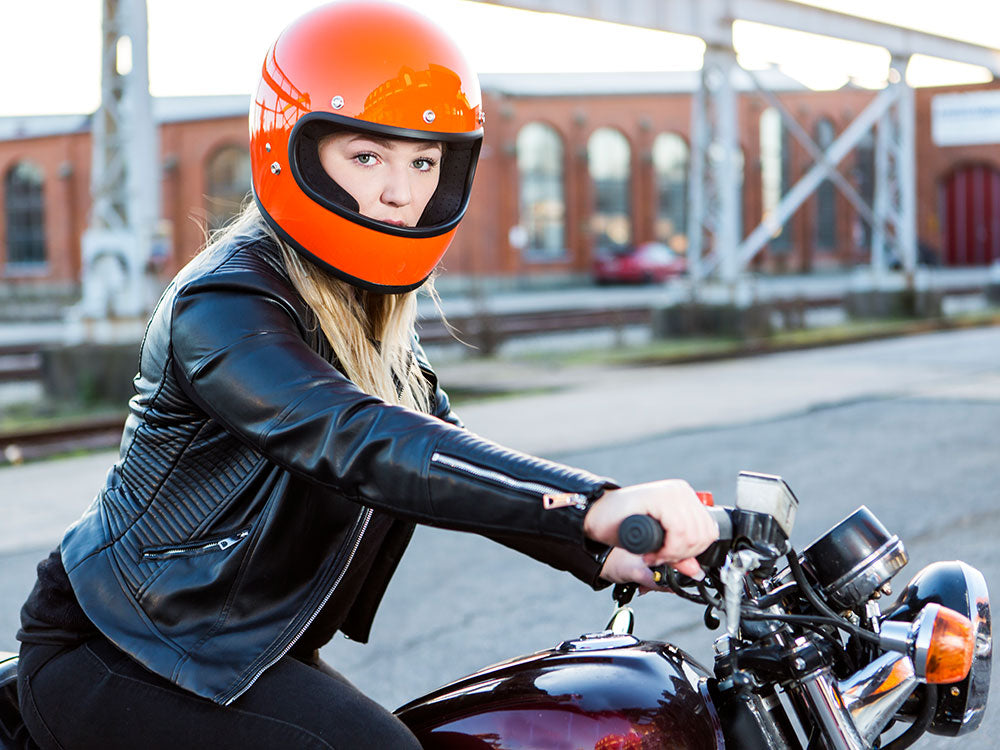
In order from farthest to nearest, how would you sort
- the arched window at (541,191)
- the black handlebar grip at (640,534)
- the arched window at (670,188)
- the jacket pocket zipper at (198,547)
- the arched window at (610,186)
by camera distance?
the arched window at (670,188) → the arched window at (610,186) → the arched window at (541,191) → the jacket pocket zipper at (198,547) → the black handlebar grip at (640,534)

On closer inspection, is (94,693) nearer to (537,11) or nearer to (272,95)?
(272,95)

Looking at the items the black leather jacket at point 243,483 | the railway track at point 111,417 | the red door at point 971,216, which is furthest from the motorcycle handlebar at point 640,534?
the red door at point 971,216

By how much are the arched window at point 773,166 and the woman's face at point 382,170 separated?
186ft

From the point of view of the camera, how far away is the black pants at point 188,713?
1.62 metres

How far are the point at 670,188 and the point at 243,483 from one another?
5316 cm

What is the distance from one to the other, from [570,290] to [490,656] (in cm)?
3981

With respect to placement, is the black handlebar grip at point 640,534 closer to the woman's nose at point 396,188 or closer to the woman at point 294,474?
the woman at point 294,474

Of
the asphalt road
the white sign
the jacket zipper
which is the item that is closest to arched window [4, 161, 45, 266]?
the white sign

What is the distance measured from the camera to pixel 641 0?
58.7 feet

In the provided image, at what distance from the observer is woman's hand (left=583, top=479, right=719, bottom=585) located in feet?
4.42

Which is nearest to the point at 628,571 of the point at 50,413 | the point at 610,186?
the point at 50,413

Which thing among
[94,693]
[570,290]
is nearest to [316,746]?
[94,693]

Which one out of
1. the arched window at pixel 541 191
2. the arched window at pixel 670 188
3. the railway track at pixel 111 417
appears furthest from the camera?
the arched window at pixel 670 188

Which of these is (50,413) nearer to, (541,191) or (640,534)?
(640,534)
